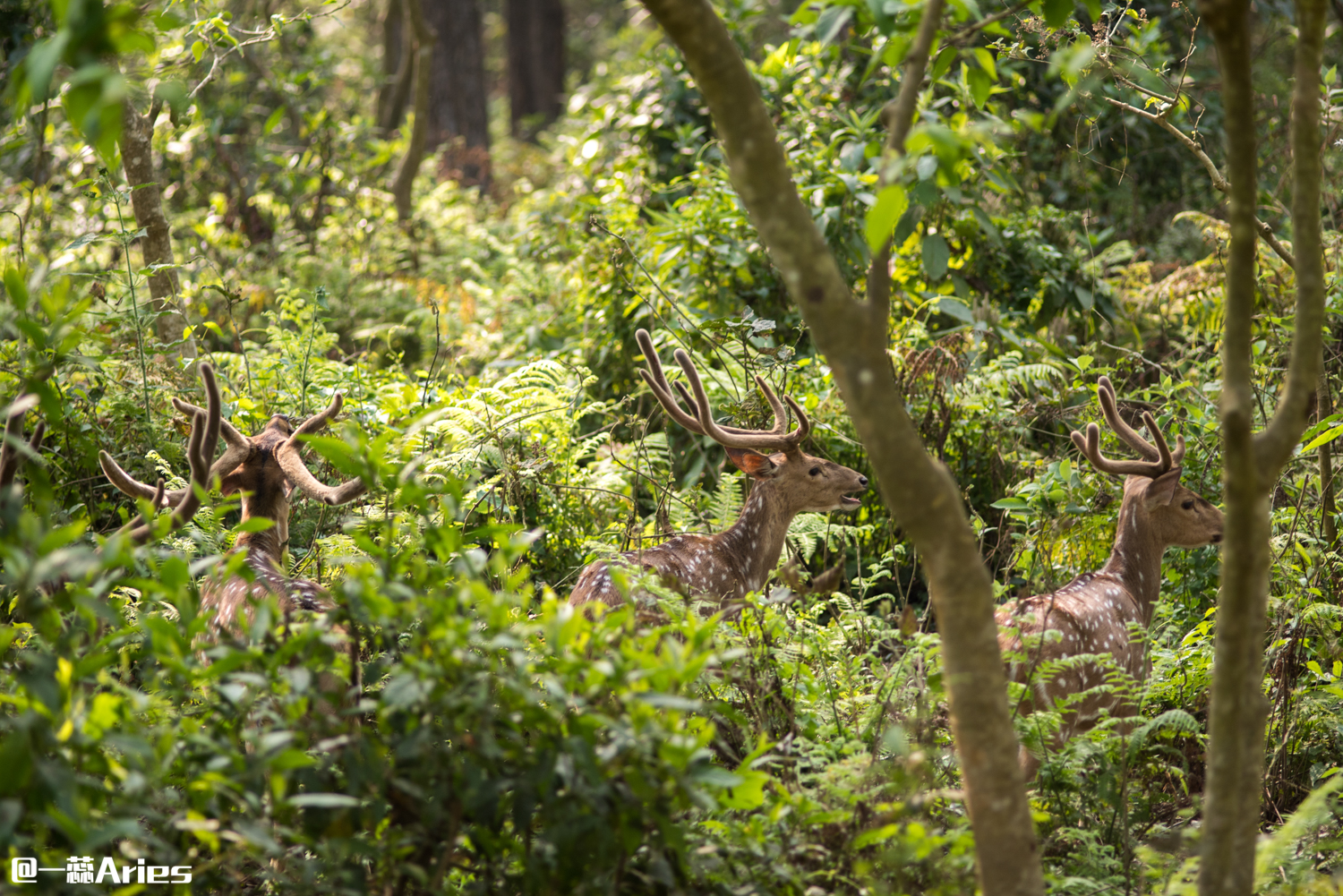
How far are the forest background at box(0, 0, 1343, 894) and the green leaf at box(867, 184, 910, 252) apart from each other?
2cm

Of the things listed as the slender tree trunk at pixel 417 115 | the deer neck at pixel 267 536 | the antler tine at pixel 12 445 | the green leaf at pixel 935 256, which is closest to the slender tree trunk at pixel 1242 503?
the green leaf at pixel 935 256

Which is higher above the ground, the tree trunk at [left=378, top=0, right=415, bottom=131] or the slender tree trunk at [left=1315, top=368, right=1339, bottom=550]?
the tree trunk at [left=378, top=0, right=415, bottom=131]

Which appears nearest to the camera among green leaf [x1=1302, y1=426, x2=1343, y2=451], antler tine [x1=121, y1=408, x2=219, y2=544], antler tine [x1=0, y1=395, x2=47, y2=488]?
antler tine [x1=0, y1=395, x2=47, y2=488]

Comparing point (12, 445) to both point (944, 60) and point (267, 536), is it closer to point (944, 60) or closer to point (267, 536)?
point (267, 536)

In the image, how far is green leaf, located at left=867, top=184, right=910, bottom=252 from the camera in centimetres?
222

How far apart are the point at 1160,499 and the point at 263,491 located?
4192mm

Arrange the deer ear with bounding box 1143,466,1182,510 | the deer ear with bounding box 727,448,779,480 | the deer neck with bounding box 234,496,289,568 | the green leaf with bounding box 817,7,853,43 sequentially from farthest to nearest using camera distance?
the deer ear with bounding box 727,448,779,480 < the deer ear with bounding box 1143,466,1182,510 < the deer neck with bounding box 234,496,289,568 < the green leaf with bounding box 817,7,853,43

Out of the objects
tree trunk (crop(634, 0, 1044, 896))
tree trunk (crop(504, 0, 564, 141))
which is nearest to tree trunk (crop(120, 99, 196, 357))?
tree trunk (crop(634, 0, 1044, 896))

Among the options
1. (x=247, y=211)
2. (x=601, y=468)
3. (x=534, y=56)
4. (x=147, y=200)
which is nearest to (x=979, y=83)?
(x=601, y=468)

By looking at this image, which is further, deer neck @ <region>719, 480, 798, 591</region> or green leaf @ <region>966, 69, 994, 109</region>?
deer neck @ <region>719, 480, 798, 591</region>

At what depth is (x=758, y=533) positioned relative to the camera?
17.7ft

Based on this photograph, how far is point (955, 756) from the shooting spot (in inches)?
145

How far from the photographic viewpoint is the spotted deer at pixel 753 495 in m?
5.03

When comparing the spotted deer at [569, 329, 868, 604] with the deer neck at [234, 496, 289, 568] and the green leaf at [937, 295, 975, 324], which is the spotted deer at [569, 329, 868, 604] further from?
the green leaf at [937, 295, 975, 324]
